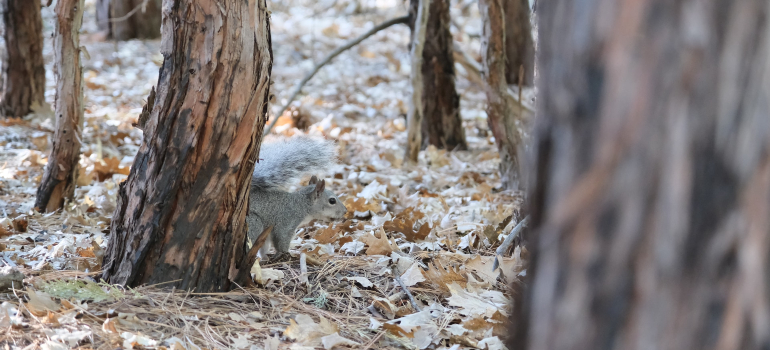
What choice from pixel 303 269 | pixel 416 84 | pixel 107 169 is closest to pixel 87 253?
pixel 303 269

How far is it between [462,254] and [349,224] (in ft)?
3.09

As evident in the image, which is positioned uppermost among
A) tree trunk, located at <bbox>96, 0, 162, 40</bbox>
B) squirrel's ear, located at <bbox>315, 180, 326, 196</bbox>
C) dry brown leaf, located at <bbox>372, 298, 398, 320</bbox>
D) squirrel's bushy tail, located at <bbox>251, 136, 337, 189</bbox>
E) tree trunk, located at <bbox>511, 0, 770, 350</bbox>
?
tree trunk, located at <bbox>96, 0, 162, 40</bbox>

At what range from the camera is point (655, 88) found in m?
0.89

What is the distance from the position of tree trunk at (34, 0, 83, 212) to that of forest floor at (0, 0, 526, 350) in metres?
0.12

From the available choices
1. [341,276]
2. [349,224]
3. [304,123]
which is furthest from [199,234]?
[304,123]

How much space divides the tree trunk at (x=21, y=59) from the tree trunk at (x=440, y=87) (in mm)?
3405

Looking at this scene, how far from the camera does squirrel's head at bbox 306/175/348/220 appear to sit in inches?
146

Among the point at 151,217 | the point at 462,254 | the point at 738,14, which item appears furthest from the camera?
the point at 462,254

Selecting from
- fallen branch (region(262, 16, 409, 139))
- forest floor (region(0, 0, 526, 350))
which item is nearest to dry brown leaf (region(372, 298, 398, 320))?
forest floor (region(0, 0, 526, 350))

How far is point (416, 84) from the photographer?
5.02 metres

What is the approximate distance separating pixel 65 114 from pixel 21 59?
2.57m

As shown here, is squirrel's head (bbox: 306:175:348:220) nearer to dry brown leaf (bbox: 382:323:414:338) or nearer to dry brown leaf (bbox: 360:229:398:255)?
dry brown leaf (bbox: 360:229:398:255)

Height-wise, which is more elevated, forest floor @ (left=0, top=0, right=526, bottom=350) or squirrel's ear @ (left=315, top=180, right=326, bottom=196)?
squirrel's ear @ (left=315, top=180, right=326, bottom=196)

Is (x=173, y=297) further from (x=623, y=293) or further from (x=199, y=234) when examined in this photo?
(x=623, y=293)
